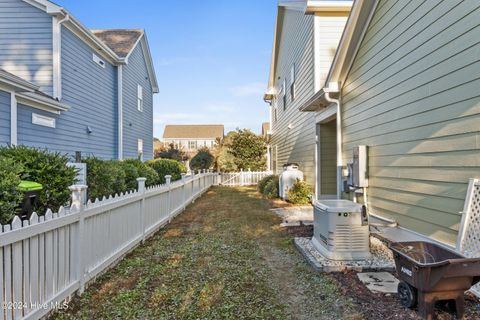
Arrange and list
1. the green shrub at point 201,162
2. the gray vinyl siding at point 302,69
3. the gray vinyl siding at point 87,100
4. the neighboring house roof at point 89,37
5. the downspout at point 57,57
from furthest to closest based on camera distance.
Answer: the green shrub at point 201,162
the gray vinyl siding at point 87,100
the downspout at point 57,57
the neighboring house roof at point 89,37
the gray vinyl siding at point 302,69

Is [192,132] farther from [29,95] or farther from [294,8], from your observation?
[29,95]

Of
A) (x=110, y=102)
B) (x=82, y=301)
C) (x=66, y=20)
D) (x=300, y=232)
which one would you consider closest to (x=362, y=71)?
(x=300, y=232)

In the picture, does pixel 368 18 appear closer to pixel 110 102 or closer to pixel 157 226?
pixel 157 226

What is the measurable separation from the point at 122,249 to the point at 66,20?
8.32 m

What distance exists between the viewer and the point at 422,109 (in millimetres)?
4254

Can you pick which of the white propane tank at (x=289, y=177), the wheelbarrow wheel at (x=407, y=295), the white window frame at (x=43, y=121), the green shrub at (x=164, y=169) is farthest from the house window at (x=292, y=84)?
the wheelbarrow wheel at (x=407, y=295)

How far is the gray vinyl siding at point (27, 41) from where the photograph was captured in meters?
9.68

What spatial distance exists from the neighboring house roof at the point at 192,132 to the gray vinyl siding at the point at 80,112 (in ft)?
111

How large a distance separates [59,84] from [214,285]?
874cm

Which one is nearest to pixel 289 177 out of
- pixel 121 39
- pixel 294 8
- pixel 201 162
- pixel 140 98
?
pixel 294 8

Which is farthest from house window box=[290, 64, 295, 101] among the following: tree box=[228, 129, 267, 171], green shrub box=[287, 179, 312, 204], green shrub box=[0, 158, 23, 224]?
Answer: green shrub box=[0, 158, 23, 224]

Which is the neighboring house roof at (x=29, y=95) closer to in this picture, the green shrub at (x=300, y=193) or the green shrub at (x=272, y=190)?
the green shrub at (x=300, y=193)

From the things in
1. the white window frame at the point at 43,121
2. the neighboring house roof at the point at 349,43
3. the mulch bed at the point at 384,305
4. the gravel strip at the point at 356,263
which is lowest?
the mulch bed at the point at 384,305

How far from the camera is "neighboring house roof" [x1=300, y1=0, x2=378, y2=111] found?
19.3 feet
